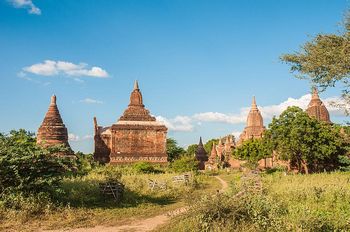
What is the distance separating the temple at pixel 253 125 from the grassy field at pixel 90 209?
31.6m

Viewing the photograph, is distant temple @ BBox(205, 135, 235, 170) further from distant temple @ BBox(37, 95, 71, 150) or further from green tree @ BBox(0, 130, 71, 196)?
green tree @ BBox(0, 130, 71, 196)

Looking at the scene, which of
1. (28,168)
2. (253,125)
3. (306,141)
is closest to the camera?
(28,168)

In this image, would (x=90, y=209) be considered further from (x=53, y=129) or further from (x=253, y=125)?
(x=253, y=125)

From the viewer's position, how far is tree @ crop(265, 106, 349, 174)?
83.1ft

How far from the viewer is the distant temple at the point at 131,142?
120 ft

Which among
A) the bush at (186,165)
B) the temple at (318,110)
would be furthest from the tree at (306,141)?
the temple at (318,110)

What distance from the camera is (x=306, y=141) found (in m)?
25.4

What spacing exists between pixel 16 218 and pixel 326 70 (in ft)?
37.8

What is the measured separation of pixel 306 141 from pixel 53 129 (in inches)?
815

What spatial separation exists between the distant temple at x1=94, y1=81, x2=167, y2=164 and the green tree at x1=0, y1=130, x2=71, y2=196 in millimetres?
23026

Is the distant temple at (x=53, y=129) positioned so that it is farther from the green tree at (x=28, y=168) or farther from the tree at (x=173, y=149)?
the tree at (x=173, y=149)

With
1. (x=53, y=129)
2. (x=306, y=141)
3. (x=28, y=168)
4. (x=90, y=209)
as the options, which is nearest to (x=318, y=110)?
(x=306, y=141)

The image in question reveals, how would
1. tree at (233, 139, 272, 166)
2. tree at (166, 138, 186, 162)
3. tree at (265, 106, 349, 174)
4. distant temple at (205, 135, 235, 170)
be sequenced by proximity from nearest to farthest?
tree at (265, 106, 349, 174)
tree at (233, 139, 272, 166)
distant temple at (205, 135, 235, 170)
tree at (166, 138, 186, 162)

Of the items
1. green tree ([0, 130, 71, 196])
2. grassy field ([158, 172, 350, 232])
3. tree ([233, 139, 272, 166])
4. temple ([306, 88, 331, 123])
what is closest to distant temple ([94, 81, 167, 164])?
tree ([233, 139, 272, 166])
